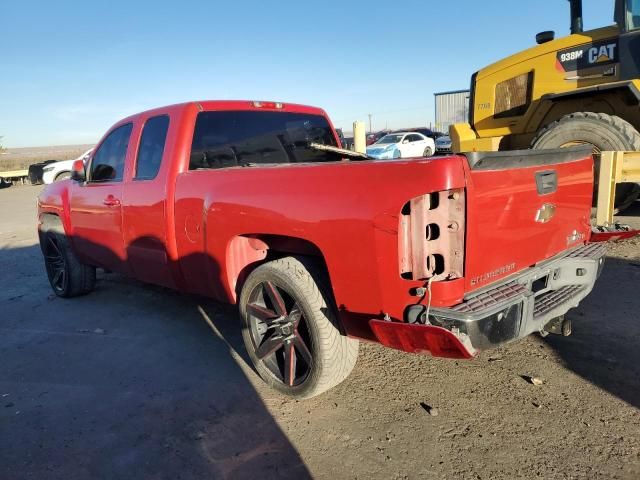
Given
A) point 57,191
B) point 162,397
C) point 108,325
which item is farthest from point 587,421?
point 57,191

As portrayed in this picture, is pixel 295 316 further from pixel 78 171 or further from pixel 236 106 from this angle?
pixel 78 171

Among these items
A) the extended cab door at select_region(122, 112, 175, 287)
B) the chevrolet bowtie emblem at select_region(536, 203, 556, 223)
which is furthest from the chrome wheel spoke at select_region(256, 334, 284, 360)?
the chevrolet bowtie emblem at select_region(536, 203, 556, 223)

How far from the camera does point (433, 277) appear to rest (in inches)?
91.6

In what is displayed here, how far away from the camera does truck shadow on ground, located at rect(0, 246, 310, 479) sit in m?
2.61

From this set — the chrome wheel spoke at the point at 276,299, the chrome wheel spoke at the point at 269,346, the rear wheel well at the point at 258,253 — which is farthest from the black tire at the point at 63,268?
the chrome wheel spoke at the point at 276,299

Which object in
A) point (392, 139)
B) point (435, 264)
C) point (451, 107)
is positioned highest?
point (451, 107)

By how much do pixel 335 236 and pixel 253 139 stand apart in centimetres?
196

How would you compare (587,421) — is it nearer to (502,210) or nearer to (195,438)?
(502,210)

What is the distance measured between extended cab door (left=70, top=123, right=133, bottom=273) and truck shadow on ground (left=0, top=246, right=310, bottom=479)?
2.38 feet

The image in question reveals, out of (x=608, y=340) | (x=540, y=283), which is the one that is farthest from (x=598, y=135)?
(x=540, y=283)

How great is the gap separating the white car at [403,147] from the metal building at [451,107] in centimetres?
365

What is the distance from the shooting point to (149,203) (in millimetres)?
3889

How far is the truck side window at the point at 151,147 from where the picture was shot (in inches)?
154

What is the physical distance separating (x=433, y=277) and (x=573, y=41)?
6166 millimetres
